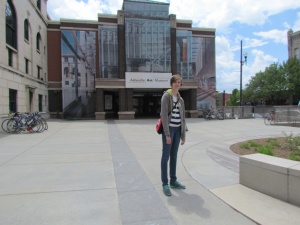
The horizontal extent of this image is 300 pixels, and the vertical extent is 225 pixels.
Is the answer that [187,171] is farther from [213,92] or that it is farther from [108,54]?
[213,92]

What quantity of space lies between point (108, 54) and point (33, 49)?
24.0 feet

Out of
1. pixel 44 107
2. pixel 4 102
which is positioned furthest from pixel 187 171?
pixel 44 107

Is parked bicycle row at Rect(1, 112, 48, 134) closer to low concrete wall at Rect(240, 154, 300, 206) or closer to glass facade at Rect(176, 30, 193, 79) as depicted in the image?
low concrete wall at Rect(240, 154, 300, 206)

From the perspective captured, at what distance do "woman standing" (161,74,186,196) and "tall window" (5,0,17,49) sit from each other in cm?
1707

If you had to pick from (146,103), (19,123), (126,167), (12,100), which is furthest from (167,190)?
(146,103)

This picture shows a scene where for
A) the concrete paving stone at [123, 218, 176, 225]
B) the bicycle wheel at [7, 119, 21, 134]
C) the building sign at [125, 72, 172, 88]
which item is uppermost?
the building sign at [125, 72, 172, 88]

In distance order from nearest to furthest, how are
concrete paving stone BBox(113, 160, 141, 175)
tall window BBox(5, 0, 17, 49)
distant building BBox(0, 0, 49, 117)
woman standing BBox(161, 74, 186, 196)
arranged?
woman standing BBox(161, 74, 186, 196), concrete paving stone BBox(113, 160, 141, 175), distant building BBox(0, 0, 49, 117), tall window BBox(5, 0, 17, 49)

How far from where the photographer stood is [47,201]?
381cm

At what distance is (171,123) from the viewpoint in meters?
4.14

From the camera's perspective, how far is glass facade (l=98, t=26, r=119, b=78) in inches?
1035

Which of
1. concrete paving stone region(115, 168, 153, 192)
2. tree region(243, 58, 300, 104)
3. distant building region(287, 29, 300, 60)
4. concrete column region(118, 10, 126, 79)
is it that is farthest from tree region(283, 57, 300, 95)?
concrete paving stone region(115, 168, 153, 192)

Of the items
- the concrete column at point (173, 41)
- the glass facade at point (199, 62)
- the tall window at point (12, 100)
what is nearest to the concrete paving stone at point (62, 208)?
the tall window at point (12, 100)

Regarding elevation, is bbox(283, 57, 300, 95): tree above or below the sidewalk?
above

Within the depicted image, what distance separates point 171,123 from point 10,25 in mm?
18069
